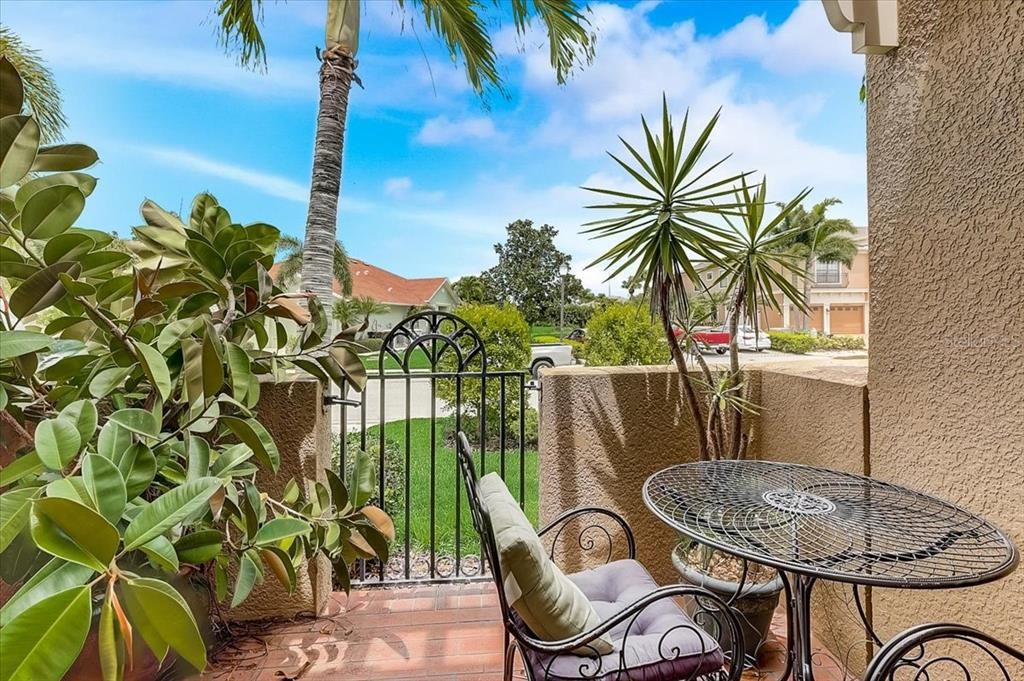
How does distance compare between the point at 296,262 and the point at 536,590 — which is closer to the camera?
the point at 536,590

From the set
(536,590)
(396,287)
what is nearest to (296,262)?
(396,287)

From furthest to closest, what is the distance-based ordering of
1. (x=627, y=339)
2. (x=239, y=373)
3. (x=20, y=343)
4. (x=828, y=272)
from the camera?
(x=828, y=272) < (x=627, y=339) < (x=239, y=373) < (x=20, y=343)

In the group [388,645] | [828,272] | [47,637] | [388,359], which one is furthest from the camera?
[828,272]

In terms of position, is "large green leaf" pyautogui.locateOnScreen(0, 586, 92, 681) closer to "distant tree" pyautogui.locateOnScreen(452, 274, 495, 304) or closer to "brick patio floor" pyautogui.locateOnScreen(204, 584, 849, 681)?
"brick patio floor" pyautogui.locateOnScreen(204, 584, 849, 681)

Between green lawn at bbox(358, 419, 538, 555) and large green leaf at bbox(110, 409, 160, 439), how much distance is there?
148 centimetres

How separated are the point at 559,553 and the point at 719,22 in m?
9.08

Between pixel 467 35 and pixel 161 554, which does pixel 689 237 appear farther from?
pixel 467 35

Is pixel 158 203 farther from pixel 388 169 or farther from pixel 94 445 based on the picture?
pixel 388 169

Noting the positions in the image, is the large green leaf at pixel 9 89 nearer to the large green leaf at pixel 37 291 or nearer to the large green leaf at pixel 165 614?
the large green leaf at pixel 37 291

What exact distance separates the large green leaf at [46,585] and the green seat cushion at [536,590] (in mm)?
859

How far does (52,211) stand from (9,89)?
272 mm

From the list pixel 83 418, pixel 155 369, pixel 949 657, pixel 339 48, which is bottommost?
pixel 949 657

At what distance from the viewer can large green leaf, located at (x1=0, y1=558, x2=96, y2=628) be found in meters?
0.70

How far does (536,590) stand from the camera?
129cm
